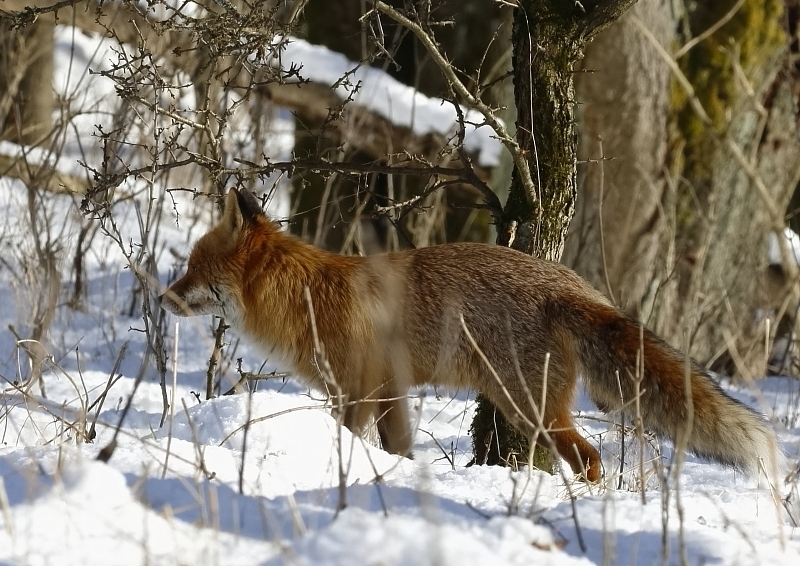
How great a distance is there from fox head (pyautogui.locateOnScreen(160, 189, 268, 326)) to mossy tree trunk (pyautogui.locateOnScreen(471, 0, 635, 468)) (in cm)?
151

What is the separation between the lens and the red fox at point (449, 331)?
166 inches

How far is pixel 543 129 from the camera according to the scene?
4848 mm

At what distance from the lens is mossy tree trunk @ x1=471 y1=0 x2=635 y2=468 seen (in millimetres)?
4762

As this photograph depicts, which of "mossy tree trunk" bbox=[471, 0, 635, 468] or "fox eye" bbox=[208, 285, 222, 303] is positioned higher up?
"mossy tree trunk" bbox=[471, 0, 635, 468]

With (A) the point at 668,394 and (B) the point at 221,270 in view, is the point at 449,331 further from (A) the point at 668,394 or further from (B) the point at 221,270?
(B) the point at 221,270

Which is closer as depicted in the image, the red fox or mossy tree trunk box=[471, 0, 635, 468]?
the red fox

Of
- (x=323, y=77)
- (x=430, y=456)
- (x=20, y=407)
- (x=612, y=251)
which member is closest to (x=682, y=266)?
(x=612, y=251)

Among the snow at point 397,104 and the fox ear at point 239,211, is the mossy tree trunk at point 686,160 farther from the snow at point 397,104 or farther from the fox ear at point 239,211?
the fox ear at point 239,211

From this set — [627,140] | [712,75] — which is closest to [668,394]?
[627,140]

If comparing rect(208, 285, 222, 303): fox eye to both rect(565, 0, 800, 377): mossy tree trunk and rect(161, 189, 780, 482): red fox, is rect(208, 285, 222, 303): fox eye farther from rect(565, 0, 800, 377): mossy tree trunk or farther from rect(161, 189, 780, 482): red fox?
rect(565, 0, 800, 377): mossy tree trunk

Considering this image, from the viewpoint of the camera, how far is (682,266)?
10.1 meters

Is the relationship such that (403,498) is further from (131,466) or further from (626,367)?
(626,367)

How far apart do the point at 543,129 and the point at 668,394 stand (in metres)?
1.60

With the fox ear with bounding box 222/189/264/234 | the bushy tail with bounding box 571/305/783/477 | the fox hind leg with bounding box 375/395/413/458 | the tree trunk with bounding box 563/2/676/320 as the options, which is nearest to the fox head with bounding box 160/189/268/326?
the fox ear with bounding box 222/189/264/234
